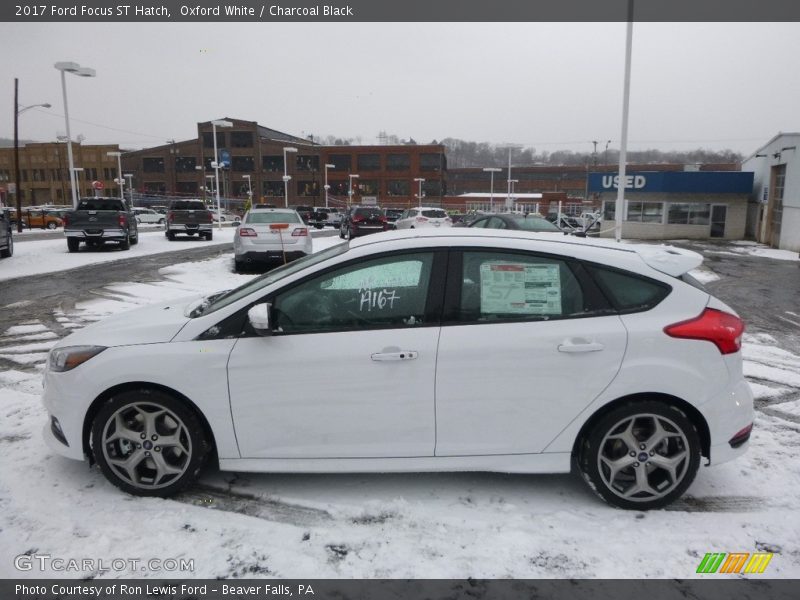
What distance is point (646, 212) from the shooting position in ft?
121

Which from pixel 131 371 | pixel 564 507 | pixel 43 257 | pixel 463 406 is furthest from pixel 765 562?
pixel 43 257

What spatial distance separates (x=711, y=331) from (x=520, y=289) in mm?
1126

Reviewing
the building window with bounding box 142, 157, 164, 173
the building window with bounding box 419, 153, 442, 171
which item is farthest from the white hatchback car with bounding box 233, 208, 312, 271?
the building window with bounding box 142, 157, 164, 173

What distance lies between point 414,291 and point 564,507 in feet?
5.31

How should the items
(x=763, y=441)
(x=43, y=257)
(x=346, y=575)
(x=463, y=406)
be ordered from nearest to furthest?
(x=346, y=575) → (x=463, y=406) → (x=763, y=441) → (x=43, y=257)

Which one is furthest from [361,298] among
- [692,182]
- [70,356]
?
[692,182]

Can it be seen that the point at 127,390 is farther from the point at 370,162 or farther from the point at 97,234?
the point at 370,162

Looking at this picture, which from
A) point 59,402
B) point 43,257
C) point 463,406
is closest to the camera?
point 463,406

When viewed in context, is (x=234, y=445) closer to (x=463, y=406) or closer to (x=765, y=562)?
(x=463, y=406)

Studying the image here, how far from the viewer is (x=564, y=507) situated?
3484 mm

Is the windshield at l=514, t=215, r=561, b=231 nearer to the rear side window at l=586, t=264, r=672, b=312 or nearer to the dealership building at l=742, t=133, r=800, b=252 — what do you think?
the rear side window at l=586, t=264, r=672, b=312

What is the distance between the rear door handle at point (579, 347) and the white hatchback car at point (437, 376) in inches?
0.5

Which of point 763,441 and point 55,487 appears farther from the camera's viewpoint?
point 763,441

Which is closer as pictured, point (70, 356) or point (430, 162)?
point (70, 356)
